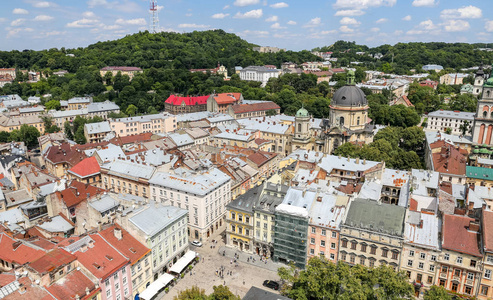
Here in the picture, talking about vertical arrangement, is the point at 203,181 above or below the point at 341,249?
above

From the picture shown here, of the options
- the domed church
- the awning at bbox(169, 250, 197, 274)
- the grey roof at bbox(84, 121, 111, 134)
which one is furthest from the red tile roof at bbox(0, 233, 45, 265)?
the grey roof at bbox(84, 121, 111, 134)

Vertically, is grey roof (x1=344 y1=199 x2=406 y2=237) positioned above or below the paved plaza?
above

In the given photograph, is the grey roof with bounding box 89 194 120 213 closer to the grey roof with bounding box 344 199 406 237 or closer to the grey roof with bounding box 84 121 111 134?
the grey roof with bounding box 344 199 406 237

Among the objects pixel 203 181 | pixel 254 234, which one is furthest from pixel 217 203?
pixel 254 234

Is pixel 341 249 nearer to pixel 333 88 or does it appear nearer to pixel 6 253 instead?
pixel 6 253

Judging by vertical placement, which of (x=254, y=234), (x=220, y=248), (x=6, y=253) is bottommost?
(x=220, y=248)

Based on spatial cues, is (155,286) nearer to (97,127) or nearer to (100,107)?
(97,127)

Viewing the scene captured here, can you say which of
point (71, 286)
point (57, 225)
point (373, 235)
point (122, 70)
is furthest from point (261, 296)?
point (122, 70)
